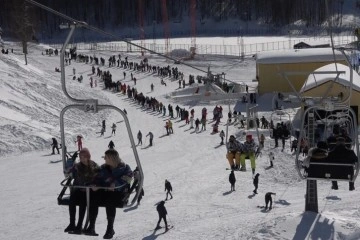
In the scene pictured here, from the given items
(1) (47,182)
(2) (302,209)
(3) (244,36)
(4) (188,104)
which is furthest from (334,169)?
(3) (244,36)

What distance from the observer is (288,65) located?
36.3 meters

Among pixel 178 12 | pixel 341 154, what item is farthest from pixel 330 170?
pixel 178 12

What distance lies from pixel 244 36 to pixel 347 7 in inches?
730

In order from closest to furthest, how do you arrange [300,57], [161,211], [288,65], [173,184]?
1. [161,211]
2. [173,184]
3. [300,57]
4. [288,65]

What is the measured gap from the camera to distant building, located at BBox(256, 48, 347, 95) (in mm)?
35844

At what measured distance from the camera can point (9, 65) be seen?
38.1m

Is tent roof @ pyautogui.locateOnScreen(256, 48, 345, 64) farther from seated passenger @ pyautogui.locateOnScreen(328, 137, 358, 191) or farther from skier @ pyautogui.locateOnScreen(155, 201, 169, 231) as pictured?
seated passenger @ pyautogui.locateOnScreen(328, 137, 358, 191)

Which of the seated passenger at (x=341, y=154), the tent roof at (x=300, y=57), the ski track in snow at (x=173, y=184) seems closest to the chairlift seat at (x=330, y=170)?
the seated passenger at (x=341, y=154)

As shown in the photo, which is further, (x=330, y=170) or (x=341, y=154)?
(x=330, y=170)

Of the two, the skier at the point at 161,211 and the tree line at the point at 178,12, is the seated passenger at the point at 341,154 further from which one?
the tree line at the point at 178,12

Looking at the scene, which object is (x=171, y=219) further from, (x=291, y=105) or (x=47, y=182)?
(x=291, y=105)

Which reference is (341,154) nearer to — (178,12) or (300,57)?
(300,57)

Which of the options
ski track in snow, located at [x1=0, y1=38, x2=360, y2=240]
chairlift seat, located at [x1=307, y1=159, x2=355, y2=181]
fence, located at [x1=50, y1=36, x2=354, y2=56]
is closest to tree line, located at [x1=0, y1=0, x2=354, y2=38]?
fence, located at [x1=50, y1=36, x2=354, y2=56]

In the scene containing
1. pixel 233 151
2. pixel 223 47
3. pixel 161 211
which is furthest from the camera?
pixel 223 47
